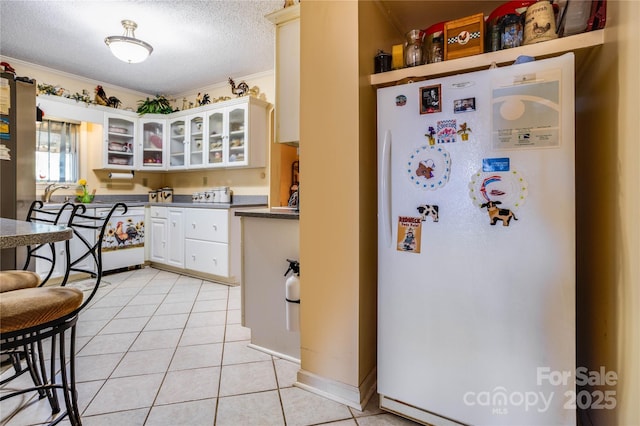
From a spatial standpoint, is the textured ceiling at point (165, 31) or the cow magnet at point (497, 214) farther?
the textured ceiling at point (165, 31)

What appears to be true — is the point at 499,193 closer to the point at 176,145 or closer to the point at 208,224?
the point at 208,224

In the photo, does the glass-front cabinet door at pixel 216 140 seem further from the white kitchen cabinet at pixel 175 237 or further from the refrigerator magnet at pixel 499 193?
the refrigerator magnet at pixel 499 193

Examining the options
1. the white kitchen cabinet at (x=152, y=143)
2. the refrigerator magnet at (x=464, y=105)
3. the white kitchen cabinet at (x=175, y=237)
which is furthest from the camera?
the white kitchen cabinet at (x=152, y=143)

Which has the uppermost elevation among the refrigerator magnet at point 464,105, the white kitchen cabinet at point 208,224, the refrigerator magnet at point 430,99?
the refrigerator magnet at point 430,99

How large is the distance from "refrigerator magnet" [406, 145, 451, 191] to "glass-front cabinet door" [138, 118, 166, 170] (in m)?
4.21

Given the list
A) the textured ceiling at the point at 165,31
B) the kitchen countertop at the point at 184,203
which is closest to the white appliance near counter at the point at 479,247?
the textured ceiling at the point at 165,31

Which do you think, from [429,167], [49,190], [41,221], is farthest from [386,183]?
[49,190]

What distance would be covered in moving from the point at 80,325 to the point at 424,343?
2509 mm

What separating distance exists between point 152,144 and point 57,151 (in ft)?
3.56

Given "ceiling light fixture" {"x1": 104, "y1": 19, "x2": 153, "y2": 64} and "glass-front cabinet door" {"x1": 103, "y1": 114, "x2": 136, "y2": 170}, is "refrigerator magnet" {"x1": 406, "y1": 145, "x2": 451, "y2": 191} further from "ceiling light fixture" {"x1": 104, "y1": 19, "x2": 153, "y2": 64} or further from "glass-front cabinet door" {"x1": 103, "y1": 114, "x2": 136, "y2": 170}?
"glass-front cabinet door" {"x1": 103, "y1": 114, "x2": 136, "y2": 170}

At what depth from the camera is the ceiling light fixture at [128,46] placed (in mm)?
2625

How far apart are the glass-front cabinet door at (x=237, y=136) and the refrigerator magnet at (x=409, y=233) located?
9.31ft

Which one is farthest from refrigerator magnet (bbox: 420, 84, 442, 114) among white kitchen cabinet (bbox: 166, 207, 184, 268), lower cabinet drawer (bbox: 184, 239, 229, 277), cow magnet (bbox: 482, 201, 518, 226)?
white kitchen cabinet (bbox: 166, 207, 184, 268)

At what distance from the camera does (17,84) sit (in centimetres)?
206
